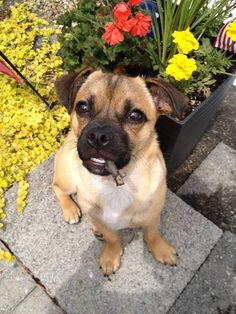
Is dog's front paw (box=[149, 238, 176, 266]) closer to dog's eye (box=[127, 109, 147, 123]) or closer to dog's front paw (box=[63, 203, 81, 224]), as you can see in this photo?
dog's front paw (box=[63, 203, 81, 224])

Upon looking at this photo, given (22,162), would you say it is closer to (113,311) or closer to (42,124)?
(42,124)

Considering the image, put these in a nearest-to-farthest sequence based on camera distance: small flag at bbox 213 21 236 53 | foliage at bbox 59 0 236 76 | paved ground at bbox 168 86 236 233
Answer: foliage at bbox 59 0 236 76 → small flag at bbox 213 21 236 53 → paved ground at bbox 168 86 236 233

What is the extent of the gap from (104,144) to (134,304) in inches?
50.3

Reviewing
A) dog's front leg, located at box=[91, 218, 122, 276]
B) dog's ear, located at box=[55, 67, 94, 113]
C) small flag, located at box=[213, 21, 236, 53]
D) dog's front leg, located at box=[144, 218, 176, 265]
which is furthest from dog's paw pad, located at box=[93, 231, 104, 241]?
small flag, located at box=[213, 21, 236, 53]

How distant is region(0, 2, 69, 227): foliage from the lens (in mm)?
3291

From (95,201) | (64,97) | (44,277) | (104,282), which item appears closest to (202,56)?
(64,97)

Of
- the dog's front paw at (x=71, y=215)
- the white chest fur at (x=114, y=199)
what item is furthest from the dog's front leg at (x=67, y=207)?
the white chest fur at (x=114, y=199)

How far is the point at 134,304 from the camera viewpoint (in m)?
2.55

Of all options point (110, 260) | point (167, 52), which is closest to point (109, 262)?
point (110, 260)

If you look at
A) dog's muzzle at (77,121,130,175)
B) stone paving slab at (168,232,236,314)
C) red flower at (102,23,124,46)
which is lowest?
stone paving slab at (168,232,236,314)

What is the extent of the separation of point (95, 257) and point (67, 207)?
0.45m

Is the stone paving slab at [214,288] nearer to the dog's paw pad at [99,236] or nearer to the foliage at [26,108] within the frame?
the dog's paw pad at [99,236]

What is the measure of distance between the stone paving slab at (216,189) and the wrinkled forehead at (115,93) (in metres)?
1.25

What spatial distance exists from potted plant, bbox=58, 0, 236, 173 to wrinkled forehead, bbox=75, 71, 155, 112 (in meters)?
0.58
